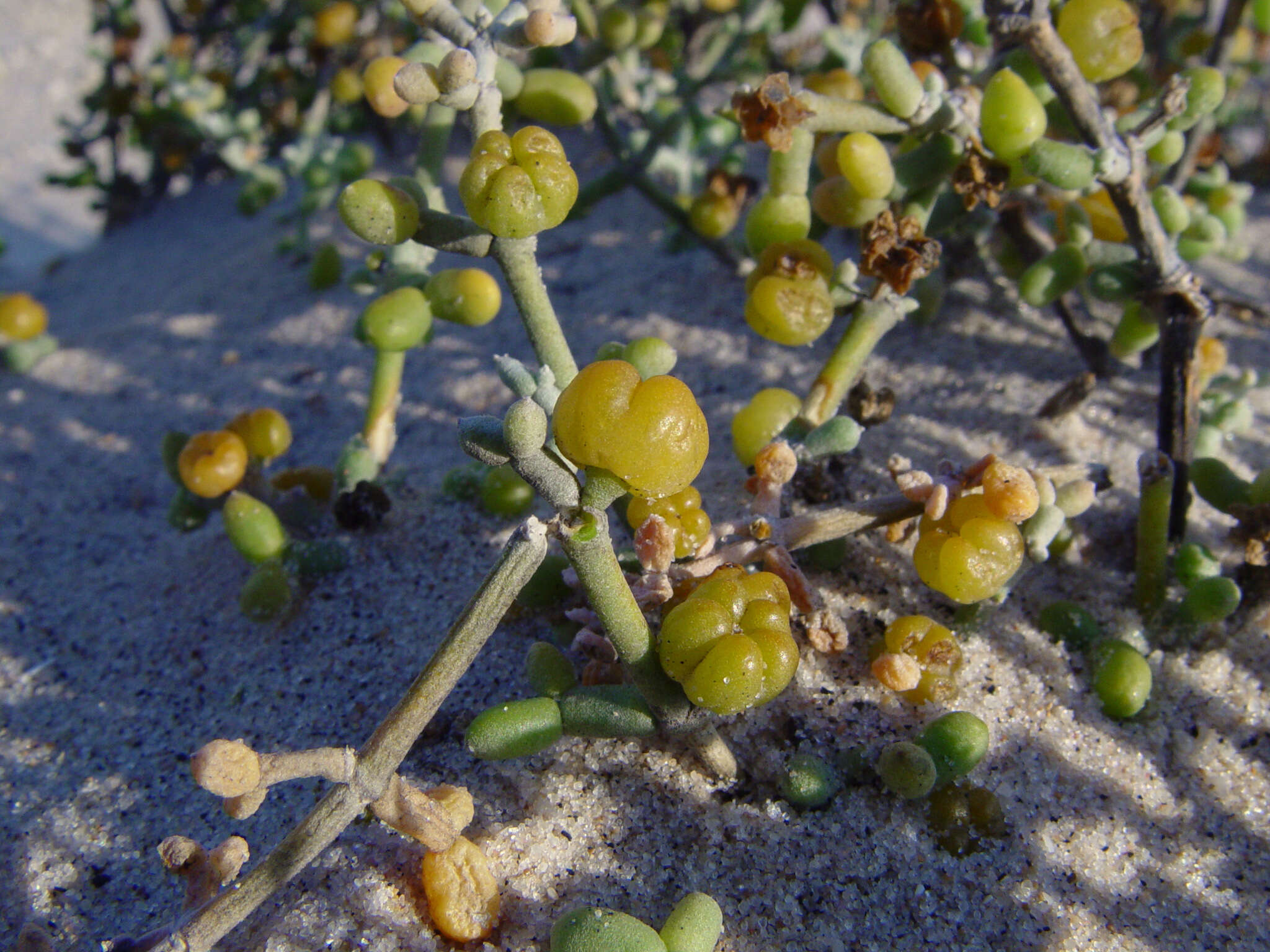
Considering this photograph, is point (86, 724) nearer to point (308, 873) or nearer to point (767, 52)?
point (308, 873)

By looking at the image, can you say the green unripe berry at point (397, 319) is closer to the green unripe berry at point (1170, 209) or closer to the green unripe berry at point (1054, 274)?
the green unripe berry at point (1054, 274)

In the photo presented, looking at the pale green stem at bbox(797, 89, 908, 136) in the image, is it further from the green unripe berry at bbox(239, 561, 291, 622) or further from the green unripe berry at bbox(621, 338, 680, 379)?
the green unripe berry at bbox(239, 561, 291, 622)

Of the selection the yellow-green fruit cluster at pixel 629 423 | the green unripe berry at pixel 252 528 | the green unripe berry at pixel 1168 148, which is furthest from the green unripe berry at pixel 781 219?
the green unripe berry at pixel 252 528

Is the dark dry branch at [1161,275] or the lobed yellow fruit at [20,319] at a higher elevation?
the dark dry branch at [1161,275]

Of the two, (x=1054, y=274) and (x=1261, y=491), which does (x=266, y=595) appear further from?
(x=1261, y=491)

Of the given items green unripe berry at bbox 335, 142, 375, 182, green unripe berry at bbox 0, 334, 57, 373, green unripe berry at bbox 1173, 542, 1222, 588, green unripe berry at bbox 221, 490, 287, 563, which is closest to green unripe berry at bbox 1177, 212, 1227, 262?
green unripe berry at bbox 1173, 542, 1222, 588

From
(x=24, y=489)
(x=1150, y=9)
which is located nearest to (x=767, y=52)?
(x=1150, y=9)
